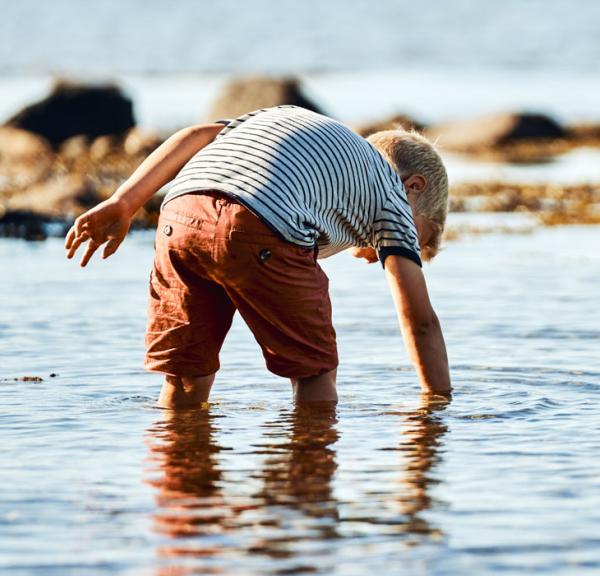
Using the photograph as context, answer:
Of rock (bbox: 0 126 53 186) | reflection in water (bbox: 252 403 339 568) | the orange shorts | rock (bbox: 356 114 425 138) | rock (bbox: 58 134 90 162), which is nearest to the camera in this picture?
reflection in water (bbox: 252 403 339 568)

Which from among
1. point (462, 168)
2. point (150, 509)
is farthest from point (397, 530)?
point (462, 168)

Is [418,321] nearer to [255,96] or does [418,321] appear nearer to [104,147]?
[104,147]

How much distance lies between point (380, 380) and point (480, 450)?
1545 mm

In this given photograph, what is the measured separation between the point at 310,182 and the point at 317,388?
2.60 ft

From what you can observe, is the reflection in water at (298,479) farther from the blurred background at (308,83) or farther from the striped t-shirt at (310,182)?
the blurred background at (308,83)

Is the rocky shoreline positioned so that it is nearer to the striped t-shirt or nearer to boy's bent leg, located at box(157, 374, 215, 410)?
boy's bent leg, located at box(157, 374, 215, 410)

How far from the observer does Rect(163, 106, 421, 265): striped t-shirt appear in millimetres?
4574

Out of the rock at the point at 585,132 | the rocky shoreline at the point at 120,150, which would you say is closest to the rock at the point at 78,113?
the rocky shoreline at the point at 120,150

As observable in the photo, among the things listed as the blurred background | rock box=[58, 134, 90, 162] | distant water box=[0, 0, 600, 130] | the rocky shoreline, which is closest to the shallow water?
the rocky shoreline

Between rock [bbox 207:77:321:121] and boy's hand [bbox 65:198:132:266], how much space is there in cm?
2010

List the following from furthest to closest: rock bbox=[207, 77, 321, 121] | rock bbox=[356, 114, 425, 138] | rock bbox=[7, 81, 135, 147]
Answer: rock bbox=[356, 114, 425, 138], rock bbox=[207, 77, 321, 121], rock bbox=[7, 81, 135, 147]

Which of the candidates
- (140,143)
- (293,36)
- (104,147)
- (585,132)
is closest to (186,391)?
(140,143)

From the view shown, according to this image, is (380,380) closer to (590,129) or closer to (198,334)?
(198,334)

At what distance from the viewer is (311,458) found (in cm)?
461
